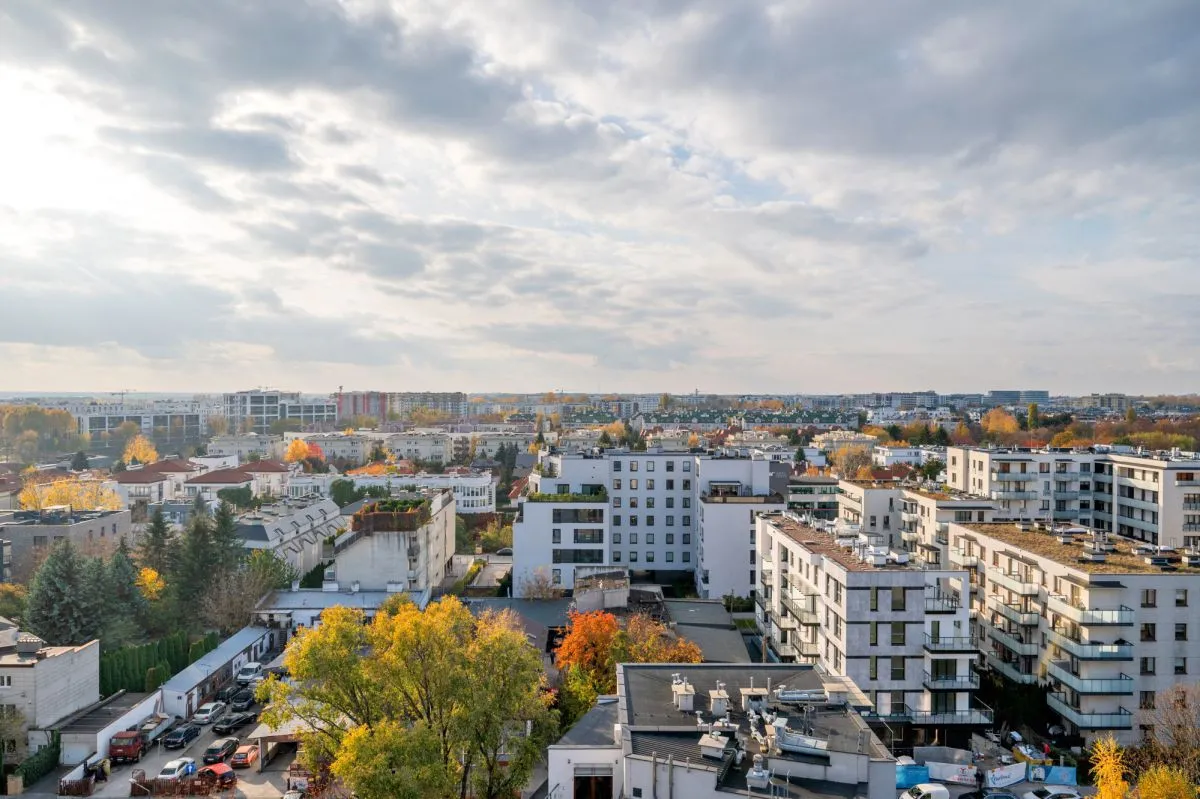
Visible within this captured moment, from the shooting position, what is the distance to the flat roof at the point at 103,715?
25.4m

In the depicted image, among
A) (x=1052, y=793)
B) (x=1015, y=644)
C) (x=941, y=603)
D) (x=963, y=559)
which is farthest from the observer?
(x=963, y=559)

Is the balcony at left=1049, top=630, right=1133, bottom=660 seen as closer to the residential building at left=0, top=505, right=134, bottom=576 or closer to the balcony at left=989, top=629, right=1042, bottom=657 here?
the balcony at left=989, top=629, right=1042, bottom=657

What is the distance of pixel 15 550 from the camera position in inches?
1754

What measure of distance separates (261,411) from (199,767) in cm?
15892

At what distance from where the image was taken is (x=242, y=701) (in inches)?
1176

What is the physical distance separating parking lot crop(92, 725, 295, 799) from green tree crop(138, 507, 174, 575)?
754 inches

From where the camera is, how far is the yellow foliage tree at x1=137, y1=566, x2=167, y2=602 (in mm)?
40312

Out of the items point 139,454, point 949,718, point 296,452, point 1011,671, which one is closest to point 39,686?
point 949,718

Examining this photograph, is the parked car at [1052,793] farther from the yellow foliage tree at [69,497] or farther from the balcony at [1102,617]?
the yellow foliage tree at [69,497]

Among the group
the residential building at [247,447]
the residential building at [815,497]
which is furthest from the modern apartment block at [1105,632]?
the residential building at [247,447]

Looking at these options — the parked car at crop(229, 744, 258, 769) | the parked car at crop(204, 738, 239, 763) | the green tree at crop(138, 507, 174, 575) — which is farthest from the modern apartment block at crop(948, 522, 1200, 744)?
the green tree at crop(138, 507, 174, 575)

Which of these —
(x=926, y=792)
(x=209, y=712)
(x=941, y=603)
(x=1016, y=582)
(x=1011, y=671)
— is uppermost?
(x=941, y=603)

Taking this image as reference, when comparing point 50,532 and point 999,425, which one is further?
point 999,425

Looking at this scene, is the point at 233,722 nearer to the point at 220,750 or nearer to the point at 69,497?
the point at 220,750
